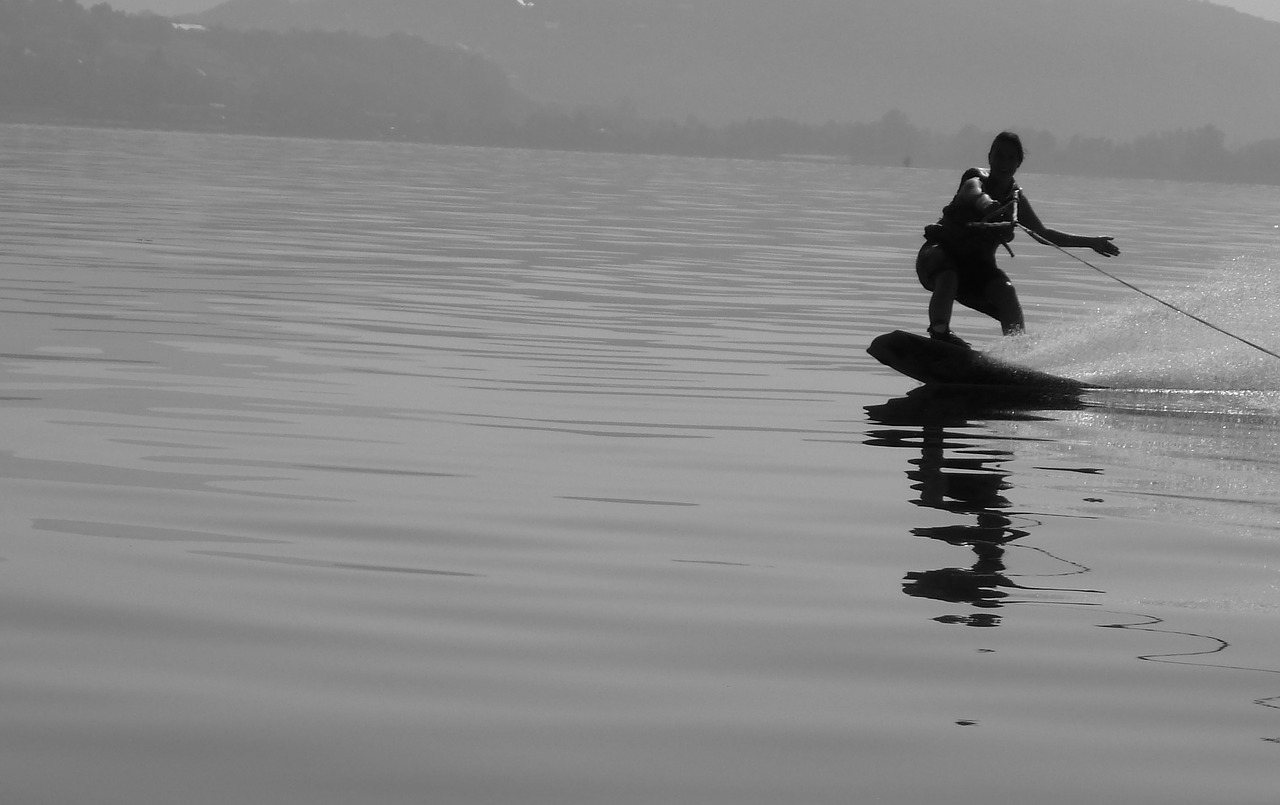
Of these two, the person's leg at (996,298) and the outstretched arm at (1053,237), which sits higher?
the outstretched arm at (1053,237)

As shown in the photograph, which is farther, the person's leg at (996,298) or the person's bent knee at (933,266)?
the person's leg at (996,298)

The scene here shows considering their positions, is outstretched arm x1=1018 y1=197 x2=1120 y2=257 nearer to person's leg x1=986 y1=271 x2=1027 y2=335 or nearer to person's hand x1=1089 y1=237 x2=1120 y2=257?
person's hand x1=1089 y1=237 x2=1120 y2=257

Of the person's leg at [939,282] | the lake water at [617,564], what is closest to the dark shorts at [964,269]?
the person's leg at [939,282]

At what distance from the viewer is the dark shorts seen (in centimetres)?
1282

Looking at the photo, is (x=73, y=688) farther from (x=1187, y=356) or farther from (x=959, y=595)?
(x=1187, y=356)

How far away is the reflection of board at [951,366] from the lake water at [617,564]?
0.32 metres

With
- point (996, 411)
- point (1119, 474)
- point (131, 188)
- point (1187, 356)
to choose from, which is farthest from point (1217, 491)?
point (131, 188)

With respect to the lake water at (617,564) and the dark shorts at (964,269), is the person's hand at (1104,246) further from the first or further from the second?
the lake water at (617,564)

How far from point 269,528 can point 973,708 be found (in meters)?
2.99

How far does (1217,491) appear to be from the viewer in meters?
8.44

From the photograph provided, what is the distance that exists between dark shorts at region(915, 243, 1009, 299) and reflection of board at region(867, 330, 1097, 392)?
88cm

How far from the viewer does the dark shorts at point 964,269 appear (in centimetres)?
1282

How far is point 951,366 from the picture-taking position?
1195 cm

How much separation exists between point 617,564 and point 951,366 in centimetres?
589
